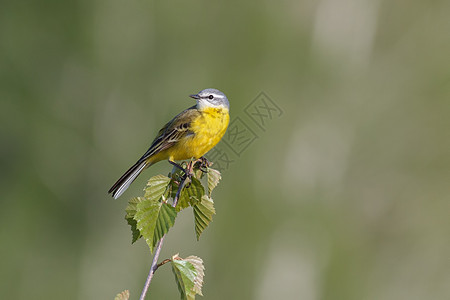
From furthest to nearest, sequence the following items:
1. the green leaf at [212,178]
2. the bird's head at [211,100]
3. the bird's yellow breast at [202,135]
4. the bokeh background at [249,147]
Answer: the bokeh background at [249,147] < the bird's head at [211,100] < the bird's yellow breast at [202,135] < the green leaf at [212,178]

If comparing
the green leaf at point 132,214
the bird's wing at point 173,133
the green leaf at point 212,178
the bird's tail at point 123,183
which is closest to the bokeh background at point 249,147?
the bird's wing at point 173,133

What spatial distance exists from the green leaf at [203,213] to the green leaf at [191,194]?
0.04 m

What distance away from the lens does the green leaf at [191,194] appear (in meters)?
2.20

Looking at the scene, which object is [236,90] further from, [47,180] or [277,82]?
[47,180]

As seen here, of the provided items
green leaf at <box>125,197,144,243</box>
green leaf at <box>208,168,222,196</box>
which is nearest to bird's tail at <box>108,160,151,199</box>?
green leaf at <box>208,168,222,196</box>

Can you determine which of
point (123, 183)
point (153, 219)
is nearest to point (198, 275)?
point (153, 219)

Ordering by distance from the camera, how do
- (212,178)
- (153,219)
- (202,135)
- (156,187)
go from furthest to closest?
(202,135) < (212,178) < (156,187) < (153,219)

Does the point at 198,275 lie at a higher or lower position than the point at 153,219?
lower

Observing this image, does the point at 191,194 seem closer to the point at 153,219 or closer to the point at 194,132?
the point at 153,219

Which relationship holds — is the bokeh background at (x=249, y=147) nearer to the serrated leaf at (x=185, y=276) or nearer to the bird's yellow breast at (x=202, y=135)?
the bird's yellow breast at (x=202, y=135)

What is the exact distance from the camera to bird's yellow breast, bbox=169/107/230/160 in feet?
12.3

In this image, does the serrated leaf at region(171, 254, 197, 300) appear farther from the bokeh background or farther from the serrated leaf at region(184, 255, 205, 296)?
the bokeh background

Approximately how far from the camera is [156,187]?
219 centimetres

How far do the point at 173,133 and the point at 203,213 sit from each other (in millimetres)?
1545
